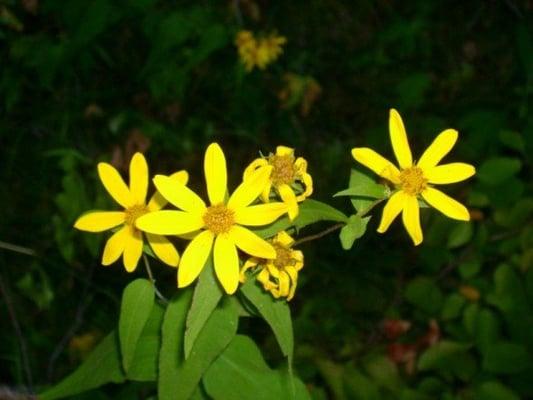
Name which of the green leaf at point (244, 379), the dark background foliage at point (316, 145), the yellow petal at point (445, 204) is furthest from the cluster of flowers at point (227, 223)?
the dark background foliage at point (316, 145)

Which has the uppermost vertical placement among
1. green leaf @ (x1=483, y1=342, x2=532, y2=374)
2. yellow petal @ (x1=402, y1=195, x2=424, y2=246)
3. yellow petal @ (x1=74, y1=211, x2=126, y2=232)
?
green leaf @ (x1=483, y1=342, x2=532, y2=374)

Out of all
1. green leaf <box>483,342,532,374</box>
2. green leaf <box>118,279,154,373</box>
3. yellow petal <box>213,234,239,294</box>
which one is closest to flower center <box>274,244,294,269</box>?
yellow petal <box>213,234,239,294</box>

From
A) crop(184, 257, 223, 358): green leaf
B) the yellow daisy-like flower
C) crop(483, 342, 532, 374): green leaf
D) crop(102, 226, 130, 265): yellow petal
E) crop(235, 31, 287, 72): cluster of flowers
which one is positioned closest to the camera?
crop(184, 257, 223, 358): green leaf

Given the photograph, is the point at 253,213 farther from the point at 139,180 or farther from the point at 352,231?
the point at 139,180

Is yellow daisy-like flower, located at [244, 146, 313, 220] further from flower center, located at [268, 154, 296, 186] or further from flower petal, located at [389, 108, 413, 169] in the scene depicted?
flower petal, located at [389, 108, 413, 169]

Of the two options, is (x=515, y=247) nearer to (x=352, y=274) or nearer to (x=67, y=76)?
(x=352, y=274)

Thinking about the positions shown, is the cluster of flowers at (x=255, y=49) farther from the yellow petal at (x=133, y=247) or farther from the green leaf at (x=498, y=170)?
the yellow petal at (x=133, y=247)

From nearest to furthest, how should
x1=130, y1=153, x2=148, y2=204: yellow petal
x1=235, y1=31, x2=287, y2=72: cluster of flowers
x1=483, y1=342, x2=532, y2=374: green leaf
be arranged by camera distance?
x1=130, y1=153, x2=148, y2=204: yellow petal → x1=483, y1=342, x2=532, y2=374: green leaf → x1=235, y1=31, x2=287, y2=72: cluster of flowers

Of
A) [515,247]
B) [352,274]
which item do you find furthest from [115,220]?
[515,247]

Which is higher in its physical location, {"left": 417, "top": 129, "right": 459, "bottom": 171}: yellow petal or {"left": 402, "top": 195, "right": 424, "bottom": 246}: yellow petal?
{"left": 417, "top": 129, "right": 459, "bottom": 171}: yellow petal

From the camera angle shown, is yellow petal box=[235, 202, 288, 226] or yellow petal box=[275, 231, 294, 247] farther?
yellow petal box=[275, 231, 294, 247]
